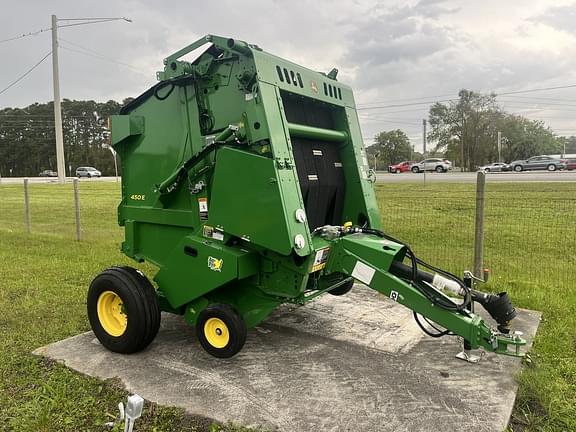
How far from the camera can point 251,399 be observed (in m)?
3.15

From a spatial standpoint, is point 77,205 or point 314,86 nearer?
point 314,86

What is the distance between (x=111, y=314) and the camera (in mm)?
4031

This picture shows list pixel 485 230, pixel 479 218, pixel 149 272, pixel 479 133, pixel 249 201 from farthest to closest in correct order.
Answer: pixel 479 133, pixel 485 230, pixel 149 272, pixel 479 218, pixel 249 201

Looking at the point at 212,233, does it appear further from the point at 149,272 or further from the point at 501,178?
the point at 501,178

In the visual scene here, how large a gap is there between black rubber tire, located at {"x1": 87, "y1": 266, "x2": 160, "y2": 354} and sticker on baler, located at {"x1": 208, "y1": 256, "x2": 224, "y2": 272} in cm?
57

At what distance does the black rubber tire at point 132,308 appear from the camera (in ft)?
12.2

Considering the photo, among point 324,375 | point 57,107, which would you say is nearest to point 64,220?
point 324,375

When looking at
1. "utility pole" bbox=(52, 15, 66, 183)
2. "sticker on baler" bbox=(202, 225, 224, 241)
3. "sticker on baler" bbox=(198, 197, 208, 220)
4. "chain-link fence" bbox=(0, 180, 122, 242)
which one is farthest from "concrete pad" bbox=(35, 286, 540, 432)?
"utility pole" bbox=(52, 15, 66, 183)

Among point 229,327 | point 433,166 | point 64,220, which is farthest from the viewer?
point 433,166

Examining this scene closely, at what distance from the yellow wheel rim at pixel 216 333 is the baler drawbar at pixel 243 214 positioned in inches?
0.4

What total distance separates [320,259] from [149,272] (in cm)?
396

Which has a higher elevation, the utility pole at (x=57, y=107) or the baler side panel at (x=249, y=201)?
the utility pole at (x=57, y=107)

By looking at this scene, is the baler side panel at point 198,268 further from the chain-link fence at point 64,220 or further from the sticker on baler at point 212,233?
the chain-link fence at point 64,220

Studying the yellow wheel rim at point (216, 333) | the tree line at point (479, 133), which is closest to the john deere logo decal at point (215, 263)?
the yellow wheel rim at point (216, 333)
